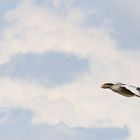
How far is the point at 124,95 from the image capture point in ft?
163

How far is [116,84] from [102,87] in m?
2.11

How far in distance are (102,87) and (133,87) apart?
11.2 ft

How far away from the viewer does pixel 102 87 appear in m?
52.4

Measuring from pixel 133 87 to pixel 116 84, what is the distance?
1.40 meters

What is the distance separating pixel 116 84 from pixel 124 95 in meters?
1.14

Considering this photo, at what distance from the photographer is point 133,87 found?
49.5m

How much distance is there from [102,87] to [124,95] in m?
3.05

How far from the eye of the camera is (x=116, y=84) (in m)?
50.5
